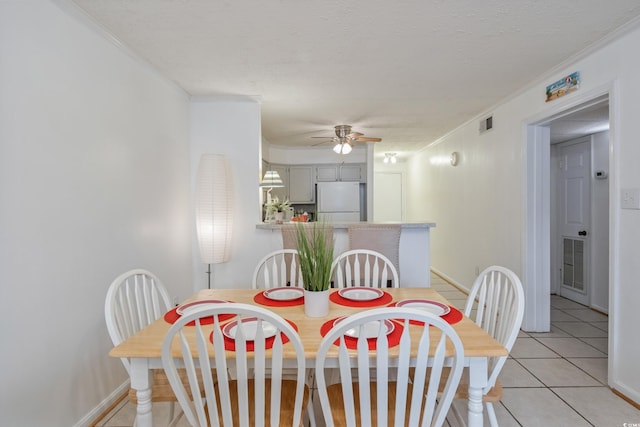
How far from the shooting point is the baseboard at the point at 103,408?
6.15 feet

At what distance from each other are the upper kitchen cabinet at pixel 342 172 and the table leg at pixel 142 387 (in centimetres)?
501

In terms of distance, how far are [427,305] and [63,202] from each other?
1933mm

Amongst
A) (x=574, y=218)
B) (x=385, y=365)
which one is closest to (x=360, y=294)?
(x=385, y=365)

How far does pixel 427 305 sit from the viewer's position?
167 cm

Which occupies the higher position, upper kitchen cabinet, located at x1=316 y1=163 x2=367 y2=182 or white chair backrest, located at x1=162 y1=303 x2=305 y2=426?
upper kitchen cabinet, located at x1=316 y1=163 x2=367 y2=182

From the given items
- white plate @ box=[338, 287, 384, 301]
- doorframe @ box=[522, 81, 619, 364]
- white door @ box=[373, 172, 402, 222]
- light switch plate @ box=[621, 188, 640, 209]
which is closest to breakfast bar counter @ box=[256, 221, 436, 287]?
doorframe @ box=[522, 81, 619, 364]

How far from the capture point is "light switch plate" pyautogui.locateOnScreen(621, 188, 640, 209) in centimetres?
204

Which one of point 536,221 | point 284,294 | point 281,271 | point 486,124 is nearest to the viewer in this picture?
point 284,294

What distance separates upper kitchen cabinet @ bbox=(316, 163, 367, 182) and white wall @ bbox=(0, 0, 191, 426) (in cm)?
377

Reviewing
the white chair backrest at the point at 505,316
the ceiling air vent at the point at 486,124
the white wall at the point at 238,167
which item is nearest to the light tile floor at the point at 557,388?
the white chair backrest at the point at 505,316

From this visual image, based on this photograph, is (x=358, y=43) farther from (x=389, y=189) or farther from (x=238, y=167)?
(x=389, y=189)

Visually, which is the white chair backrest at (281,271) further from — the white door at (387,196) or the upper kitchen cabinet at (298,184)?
the white door at (387,196)

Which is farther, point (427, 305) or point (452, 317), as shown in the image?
point (427, 305)

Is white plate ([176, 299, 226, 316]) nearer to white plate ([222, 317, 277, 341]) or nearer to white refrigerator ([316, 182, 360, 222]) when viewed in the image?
white plate ([222, 317, 277, 341])
